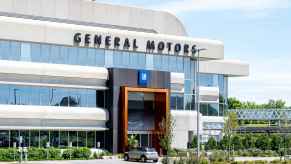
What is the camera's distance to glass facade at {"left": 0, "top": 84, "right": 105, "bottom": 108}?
64250mm

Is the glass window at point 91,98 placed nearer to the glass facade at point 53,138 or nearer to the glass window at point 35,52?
the glass facade at point 53,138

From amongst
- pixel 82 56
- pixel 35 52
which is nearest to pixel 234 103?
pixel 82 56

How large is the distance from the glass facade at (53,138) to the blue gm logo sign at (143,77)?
6.55m

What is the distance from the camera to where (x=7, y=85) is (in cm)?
6419

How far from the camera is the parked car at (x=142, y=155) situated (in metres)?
60.3

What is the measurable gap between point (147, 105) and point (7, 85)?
16.2 metres

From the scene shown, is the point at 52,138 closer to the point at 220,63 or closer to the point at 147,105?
the point at 147,105

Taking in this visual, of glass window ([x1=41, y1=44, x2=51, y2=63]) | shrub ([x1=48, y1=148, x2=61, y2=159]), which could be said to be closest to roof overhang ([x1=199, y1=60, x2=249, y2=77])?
glass window ([x1=41, y1=44, x2=51, y2=63])

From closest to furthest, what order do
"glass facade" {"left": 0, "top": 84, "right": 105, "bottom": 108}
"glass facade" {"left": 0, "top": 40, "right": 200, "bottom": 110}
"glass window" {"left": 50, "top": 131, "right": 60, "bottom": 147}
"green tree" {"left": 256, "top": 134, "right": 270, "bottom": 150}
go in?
1. "glass facade" {"left": 0, "top": 84, "right": 105, "bottom": 108}
2. "glass facade" {"left": 0, "top": 40, "right": 200, "bottom": 110}
3. "glass window" {"left": 50, "top": 131, "right": 60, "bottom": 147}
4. "green tree" {"left": 256, "top": 134, "right": 270, "bottom": 150}

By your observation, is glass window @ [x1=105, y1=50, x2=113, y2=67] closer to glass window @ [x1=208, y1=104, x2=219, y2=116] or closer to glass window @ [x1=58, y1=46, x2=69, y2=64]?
glass window @ [x1=58, y1=46, x2=69, y2=64]

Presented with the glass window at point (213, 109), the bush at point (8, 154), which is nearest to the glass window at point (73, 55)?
the bush at point (8, 154)

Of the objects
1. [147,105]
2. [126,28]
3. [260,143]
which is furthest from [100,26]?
[260,143]

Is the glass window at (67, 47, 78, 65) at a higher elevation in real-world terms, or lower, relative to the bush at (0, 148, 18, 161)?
higher

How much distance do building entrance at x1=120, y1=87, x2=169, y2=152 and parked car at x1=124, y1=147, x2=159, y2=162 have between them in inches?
355
